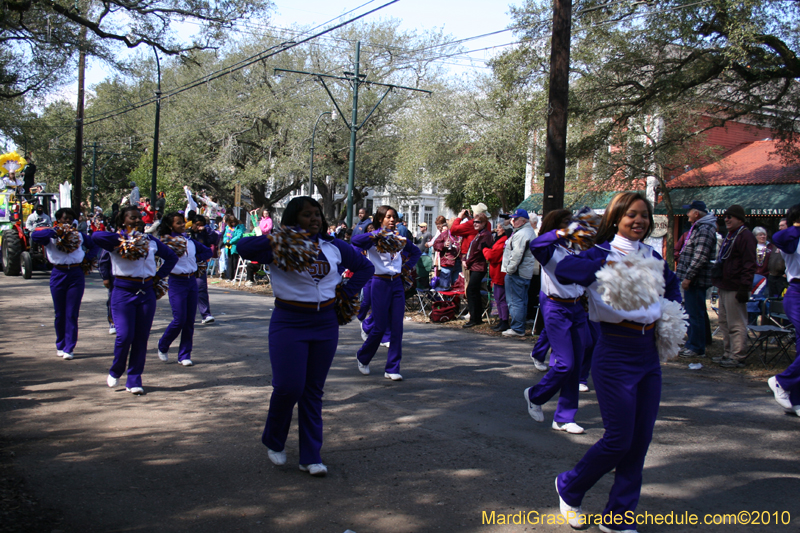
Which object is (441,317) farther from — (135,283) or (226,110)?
(226,110)

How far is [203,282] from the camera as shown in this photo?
35.6 feet

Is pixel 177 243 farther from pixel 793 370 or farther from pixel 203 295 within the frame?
pixel 793 370

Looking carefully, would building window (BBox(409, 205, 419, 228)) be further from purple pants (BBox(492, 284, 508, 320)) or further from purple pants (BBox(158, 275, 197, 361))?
purple pants (BBox(158, 275, 197, 361))

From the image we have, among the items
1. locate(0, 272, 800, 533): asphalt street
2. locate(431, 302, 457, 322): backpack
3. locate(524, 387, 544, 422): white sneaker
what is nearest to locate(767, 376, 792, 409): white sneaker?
locate(0, 272, 800, 533): asphalt street

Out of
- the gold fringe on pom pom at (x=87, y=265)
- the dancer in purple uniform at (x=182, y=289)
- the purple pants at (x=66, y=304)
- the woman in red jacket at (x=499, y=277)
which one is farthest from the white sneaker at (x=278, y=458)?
the woman in red jacket at (x=499, y=277)

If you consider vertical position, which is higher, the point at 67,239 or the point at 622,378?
the point at 67,239

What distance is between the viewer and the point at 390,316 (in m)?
7.54

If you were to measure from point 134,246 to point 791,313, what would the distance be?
684 centimetres

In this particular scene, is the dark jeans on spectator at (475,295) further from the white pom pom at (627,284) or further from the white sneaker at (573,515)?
the white pom pom at (627,284)

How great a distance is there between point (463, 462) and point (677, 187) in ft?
77.7

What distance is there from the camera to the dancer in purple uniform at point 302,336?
4426 mm

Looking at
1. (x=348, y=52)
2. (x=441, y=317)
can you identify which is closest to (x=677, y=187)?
(x=441, y=317)

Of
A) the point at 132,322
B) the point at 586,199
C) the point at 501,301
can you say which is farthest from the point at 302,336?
the point at 586,199

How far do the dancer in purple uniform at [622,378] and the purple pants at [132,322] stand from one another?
4824mm
